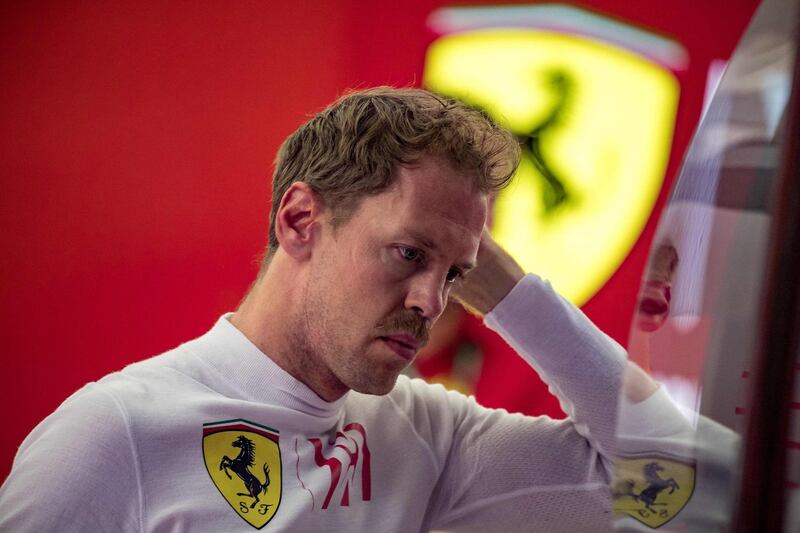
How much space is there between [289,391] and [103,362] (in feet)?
3.74

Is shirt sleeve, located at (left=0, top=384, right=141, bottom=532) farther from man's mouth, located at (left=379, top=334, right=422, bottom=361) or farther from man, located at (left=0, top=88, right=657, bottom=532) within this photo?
man's mouth, located at (left=379, top=334, right=422, bottom=361)

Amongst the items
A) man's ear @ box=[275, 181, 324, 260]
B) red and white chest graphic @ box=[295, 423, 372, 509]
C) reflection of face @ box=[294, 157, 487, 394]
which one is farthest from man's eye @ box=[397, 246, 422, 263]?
red and white chest graphic @ box=[295, 423, 372, 509]

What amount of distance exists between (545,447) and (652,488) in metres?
0.63

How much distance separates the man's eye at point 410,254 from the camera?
995 mm

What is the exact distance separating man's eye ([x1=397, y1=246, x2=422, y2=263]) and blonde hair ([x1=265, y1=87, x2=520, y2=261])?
0.08 meters

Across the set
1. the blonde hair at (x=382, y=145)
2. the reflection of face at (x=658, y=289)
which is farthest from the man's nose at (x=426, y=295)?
the reflection of face at (x=658, y=289)

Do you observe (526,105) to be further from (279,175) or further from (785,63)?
(785,63)

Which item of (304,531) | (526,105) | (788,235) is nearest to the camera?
(788,235)

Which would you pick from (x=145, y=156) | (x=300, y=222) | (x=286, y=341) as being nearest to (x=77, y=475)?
(x=286, y=341)

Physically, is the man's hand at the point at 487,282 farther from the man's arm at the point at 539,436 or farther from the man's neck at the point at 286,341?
the man's neck at the point at 286,341

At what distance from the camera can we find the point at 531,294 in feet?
3.70

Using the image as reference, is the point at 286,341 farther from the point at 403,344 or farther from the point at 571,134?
the point at 571,134

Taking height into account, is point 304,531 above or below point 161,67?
below

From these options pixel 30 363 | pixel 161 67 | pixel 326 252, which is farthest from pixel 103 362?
pixel 326 252
